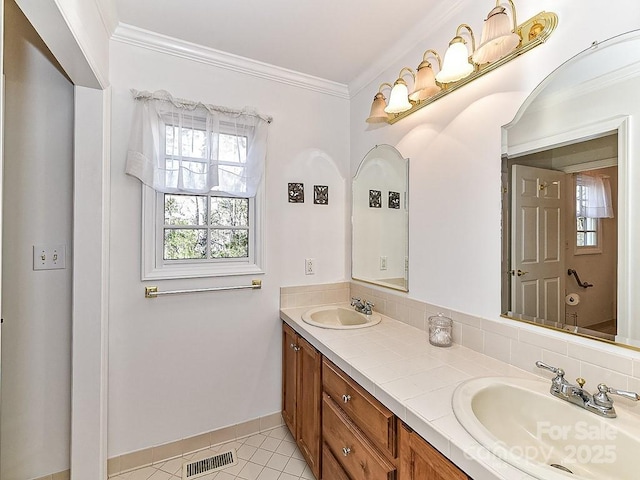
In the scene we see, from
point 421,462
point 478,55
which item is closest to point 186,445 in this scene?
point 421,462

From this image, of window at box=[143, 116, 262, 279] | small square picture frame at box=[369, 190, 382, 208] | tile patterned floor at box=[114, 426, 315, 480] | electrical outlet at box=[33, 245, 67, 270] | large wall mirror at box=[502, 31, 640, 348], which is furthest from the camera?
small square picture frame at box=[369, 190, 382, 208]

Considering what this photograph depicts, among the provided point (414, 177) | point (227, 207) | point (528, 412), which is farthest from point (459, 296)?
point (227, 207)

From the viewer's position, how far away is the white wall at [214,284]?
1776 mm

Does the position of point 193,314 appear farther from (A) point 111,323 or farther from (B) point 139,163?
(B) point 139,163

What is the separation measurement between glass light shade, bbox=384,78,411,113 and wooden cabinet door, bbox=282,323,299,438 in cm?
142

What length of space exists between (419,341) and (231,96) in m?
1.84

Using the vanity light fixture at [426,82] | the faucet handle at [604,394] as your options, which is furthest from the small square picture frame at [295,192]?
the faucet handle at [604,394]

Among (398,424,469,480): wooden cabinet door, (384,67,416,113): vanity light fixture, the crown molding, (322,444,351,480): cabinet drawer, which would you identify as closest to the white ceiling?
the crown molding

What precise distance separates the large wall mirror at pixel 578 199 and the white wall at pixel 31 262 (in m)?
2.17

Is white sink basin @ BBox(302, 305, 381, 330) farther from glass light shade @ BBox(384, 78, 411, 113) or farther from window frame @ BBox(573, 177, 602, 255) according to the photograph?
glass light shade @ BBox(384, 78, 411, 113)

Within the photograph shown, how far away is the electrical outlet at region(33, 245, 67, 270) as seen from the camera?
161 cm

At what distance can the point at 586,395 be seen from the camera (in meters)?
0.96

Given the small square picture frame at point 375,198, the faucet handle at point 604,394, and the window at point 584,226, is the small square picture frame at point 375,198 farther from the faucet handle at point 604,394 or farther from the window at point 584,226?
the faucet handle at point 604,394

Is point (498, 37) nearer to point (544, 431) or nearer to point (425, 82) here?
point (425, 82)
